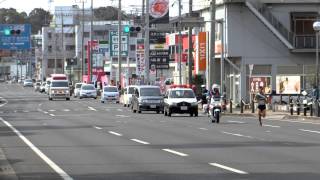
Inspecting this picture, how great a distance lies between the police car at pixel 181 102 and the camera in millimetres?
44219

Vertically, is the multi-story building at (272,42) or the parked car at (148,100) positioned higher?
the multi-story building at (272,42)

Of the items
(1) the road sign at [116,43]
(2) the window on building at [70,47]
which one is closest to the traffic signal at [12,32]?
(1) the road sign at [116,43]

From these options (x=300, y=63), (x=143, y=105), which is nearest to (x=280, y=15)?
(x=300, y=63)

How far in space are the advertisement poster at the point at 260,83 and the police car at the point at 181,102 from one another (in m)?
14.3

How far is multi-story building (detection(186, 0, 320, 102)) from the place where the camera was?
63.5m

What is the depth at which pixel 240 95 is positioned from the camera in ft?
212

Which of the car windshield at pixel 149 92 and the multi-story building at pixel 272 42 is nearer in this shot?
the car windshield at pixel 149 92

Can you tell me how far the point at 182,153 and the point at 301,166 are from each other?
4188 millimetres

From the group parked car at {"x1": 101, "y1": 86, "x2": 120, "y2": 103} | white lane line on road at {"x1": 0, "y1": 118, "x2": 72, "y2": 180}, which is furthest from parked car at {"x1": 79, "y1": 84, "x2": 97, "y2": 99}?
white lane line on road at {"x1": 0, "y1": 118, "x2": 72, "y2": 180}

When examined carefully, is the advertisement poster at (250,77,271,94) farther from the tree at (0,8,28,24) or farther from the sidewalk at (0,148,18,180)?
the tree at (0,8,28,24)

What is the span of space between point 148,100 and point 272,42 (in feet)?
60.5

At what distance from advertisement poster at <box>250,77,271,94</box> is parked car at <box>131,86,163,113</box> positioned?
36.4ft

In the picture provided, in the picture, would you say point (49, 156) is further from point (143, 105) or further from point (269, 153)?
point (143, 105)

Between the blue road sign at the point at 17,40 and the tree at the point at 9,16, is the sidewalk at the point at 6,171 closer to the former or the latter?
the blue road sign at the point at 17,40
